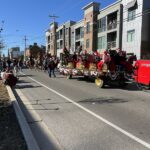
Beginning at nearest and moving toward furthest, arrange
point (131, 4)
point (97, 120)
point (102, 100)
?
point (97, 120) < point (102, 100) < point (131, 4)

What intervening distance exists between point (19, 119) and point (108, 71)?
418 inches

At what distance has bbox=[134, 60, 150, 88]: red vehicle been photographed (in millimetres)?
17517

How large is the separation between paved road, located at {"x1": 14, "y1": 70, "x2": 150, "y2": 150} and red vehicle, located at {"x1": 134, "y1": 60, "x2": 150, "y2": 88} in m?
3.56

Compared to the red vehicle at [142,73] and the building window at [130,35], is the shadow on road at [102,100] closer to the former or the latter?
the red vehicle at [142,73]

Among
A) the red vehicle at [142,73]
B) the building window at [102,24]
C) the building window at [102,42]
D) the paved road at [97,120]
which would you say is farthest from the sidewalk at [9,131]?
the building window at [102,24]

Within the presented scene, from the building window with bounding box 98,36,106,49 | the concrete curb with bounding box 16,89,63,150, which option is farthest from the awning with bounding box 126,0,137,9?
the concrete curb with bounding box 16,89,63,150

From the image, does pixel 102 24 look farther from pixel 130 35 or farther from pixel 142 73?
pixel 142 73

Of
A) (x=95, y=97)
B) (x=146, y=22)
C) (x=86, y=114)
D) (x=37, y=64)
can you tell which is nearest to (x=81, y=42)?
(x=37, y=64)

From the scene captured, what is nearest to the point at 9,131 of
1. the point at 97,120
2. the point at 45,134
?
the point at 45,134

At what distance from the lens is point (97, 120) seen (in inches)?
366

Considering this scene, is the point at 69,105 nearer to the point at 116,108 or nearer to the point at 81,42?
the point at 116,108

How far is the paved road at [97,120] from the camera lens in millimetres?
7012

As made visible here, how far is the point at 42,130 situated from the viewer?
825cm

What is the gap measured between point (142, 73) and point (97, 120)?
30.9 ft
